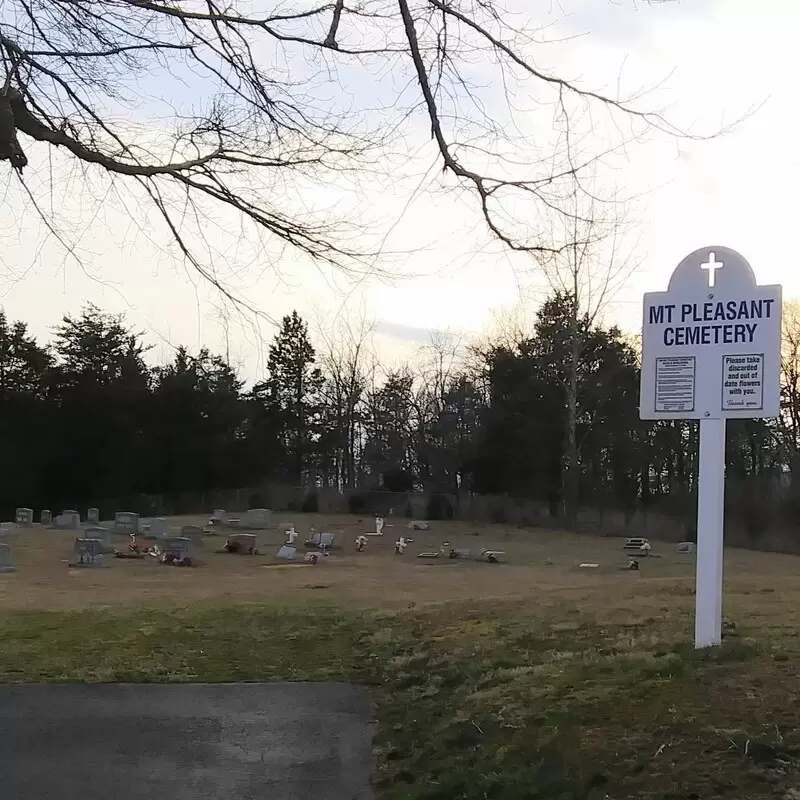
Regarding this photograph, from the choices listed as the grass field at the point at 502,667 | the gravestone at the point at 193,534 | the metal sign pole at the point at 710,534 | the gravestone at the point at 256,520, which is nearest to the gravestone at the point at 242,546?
the gravestone at the point at 193,534

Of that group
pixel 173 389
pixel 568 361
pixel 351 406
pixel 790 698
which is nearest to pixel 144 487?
pixel 173 389

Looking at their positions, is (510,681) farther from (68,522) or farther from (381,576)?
(68,522)

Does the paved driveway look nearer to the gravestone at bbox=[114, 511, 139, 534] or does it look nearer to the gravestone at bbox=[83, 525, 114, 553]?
the gravestone at bbox=[83, 525, 114, 553]

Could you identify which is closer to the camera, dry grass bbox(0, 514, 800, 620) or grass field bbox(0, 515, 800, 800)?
grass field bbox(0, 515, 800, 800)

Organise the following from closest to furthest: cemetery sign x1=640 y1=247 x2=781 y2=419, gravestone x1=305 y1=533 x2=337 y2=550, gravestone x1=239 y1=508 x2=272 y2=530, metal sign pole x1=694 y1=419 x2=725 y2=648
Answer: cemetery sign x1=640 y1=247 x2=781 y2=419, metal sign pole x1=694 y1=419 x2=725 y2=648, gravestone x1=305 y1=533 x2=337 y2=550, gravestone x1=239 y1=508 x2=272 y2=530

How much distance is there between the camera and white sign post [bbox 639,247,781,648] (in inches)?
234

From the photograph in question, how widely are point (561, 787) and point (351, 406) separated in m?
49.6

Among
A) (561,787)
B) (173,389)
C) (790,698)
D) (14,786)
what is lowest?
(14,786)

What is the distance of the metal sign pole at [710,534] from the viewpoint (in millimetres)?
6105

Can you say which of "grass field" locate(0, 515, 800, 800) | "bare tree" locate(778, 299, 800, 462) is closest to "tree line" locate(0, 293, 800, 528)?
"bare tree" locate(778, 299, 800, 462)

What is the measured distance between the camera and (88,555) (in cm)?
2233

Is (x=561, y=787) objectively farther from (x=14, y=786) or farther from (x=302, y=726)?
(x=14, y=786)

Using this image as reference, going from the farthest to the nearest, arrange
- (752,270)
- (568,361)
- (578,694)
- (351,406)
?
(351,406), (568,361), (752,270), (578,694)

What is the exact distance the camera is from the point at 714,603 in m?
6.10
